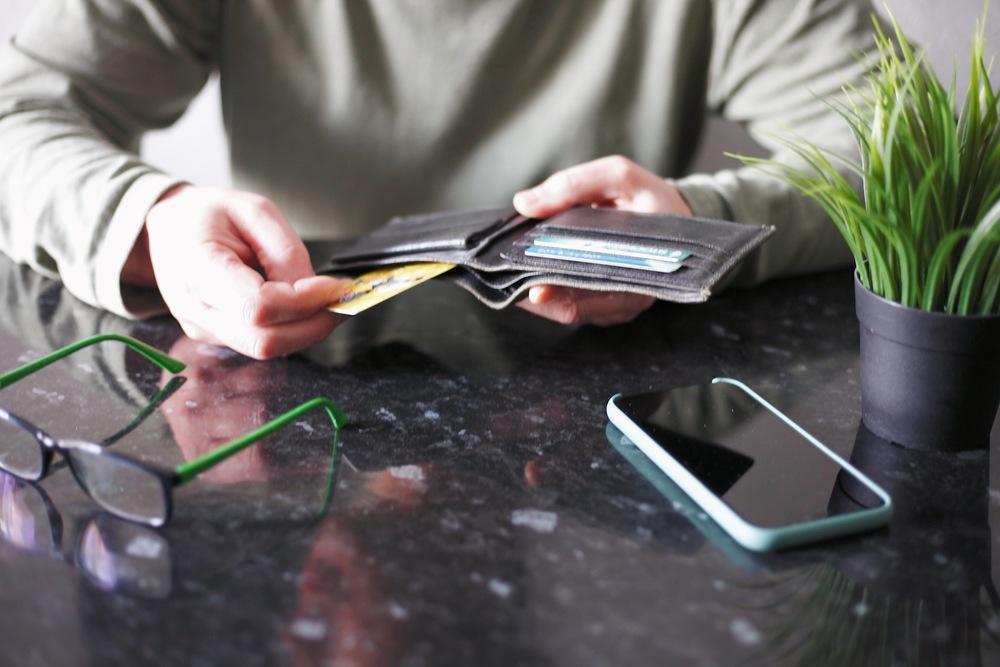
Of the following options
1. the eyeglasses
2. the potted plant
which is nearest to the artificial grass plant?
the potted plant

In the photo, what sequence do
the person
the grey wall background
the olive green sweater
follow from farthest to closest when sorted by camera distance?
the grey wall background → the olive green sweater → the person

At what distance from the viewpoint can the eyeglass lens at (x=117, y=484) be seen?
1.97 feet

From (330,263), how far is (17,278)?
359mm

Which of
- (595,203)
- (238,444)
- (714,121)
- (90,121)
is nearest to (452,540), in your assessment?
(238,444)

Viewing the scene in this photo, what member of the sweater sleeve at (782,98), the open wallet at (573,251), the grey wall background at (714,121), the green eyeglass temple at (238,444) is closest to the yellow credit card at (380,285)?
the open wallet at (573,251)

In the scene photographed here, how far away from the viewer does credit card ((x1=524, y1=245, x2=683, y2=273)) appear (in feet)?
2.49

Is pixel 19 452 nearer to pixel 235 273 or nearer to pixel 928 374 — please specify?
pixel 235 273

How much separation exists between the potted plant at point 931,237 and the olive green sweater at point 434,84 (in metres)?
0.42

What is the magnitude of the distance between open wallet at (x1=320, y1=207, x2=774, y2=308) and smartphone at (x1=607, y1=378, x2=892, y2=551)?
0.30 feet

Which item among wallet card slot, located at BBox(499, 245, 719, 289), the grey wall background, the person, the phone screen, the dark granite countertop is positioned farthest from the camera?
the grey wall background

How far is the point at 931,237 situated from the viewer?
63cm

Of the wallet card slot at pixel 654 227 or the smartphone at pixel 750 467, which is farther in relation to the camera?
the wallet card slot at pixel 654 227

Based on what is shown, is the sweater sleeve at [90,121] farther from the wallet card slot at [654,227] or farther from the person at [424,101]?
the wallet card slot at [654,227]

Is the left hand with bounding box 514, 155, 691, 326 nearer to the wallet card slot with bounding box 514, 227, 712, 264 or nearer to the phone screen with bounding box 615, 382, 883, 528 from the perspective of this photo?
the wallet card slot with bounding box 514, 227, 712, 264
